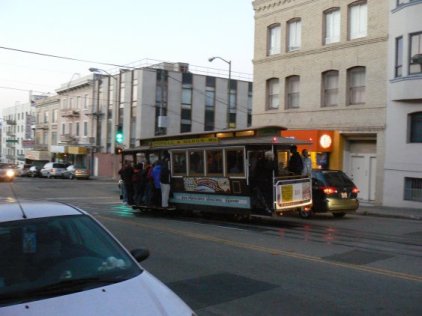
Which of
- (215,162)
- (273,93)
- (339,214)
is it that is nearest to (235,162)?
(215,162)

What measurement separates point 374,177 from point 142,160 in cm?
1142

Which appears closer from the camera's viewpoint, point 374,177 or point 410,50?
point 410,50

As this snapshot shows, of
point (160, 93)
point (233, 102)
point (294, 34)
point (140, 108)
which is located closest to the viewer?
point (294, 34)

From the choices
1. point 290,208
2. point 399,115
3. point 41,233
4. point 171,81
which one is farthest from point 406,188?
point 171,81

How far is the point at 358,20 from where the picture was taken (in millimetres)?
25484

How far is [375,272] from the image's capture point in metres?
8.45

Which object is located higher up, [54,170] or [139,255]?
[139,255]

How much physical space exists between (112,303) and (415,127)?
845 inches

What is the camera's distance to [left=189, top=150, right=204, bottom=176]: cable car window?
16.7 m

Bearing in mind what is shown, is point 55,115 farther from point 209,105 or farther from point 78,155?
point 209,105

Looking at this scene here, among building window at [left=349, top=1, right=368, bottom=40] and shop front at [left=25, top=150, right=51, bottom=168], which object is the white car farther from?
shop front at [left=25, top=150, right=51, bottom=168]

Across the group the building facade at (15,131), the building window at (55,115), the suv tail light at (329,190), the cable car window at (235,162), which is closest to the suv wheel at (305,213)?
the suv tail light at (329,190)

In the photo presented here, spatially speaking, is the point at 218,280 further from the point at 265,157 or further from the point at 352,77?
the point at 352,77

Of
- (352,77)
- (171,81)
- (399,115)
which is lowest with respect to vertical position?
(399,115)
